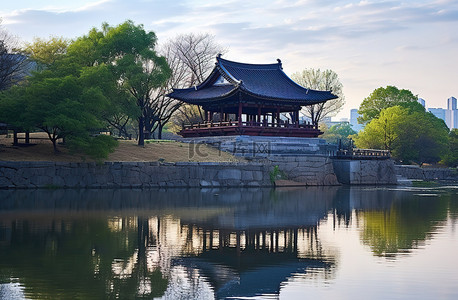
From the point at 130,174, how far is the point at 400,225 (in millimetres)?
24275

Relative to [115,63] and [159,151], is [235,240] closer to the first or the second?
[159,151]

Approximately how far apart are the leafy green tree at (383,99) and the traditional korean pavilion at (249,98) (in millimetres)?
26766

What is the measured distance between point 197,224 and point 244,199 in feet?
42.0

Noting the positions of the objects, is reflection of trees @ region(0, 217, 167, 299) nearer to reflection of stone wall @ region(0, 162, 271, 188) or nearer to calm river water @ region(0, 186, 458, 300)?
calm river water @ region(0, 186, 458, 300)

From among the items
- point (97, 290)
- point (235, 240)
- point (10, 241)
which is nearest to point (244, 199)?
point (235, 240)

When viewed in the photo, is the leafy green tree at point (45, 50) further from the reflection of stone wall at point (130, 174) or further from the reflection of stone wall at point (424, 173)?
the reflection of stone wall at point (424, 173)

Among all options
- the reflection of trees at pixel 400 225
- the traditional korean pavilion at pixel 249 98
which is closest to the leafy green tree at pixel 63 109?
the traditional korean pavilion at pixel 249 98

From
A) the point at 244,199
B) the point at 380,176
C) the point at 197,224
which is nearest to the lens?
the point at 197,224

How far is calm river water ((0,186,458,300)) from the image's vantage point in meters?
11.7

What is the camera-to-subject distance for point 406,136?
75812 millimetres

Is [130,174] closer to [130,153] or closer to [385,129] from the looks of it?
[130,153]

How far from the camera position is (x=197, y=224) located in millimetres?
21641

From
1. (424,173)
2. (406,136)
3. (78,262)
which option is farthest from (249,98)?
(78,262)

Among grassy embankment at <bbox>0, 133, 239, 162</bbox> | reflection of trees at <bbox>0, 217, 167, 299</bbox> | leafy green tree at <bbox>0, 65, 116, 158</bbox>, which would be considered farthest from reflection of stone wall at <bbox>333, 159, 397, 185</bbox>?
reflection of trees at <bbox>0, 217, 167, 299</bbox>
